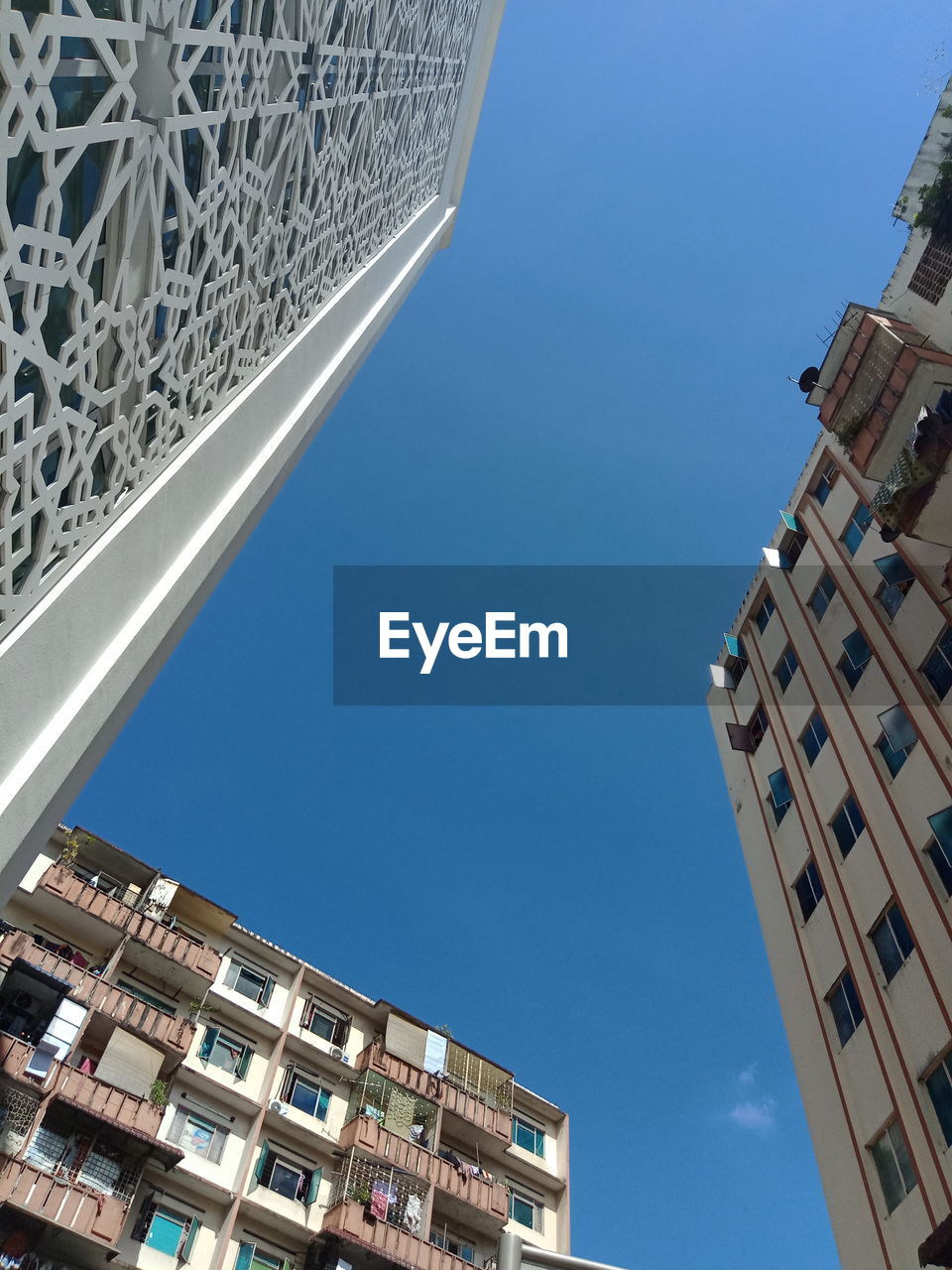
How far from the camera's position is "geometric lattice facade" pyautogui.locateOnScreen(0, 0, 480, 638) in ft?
17.3

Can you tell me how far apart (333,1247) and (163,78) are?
17997 mm

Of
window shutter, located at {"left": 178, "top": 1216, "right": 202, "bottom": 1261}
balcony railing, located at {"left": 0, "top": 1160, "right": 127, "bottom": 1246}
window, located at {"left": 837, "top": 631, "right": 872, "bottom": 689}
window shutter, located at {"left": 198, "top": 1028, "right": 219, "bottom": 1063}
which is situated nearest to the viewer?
balcony railing, located at {"left": 0, "top": 1160, "right": 127, "bottom": 1246}

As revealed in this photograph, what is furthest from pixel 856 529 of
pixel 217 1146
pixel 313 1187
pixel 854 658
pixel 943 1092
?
pixel 217 1146

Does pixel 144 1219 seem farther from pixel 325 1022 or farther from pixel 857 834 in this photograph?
pixel 857 834

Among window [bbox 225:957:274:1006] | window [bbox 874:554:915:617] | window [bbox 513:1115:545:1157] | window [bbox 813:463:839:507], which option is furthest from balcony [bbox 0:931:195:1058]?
window [bbox 813:463:839:507]

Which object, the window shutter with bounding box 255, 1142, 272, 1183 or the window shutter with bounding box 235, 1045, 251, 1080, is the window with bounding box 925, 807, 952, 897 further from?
the window shutter with bounding box 235, 1045, 251, 1080

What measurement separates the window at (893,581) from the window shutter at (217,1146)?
15.5m

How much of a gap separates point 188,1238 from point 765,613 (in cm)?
1647

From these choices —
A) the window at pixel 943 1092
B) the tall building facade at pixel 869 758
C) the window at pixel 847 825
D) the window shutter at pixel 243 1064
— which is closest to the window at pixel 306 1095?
the window shutter at pixel 243 1064

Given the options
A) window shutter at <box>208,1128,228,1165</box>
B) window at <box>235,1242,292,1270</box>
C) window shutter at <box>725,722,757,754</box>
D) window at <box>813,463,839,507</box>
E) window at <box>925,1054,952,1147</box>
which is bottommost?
window at <box>235,1242,292,1270</box>

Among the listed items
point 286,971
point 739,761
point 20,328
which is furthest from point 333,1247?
point 20,328

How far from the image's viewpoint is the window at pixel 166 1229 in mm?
14727

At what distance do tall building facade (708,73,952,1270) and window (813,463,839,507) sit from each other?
37 mm

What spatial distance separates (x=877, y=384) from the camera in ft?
51.6
